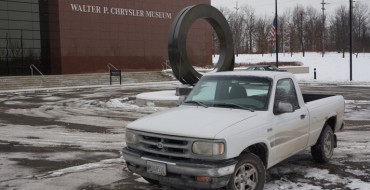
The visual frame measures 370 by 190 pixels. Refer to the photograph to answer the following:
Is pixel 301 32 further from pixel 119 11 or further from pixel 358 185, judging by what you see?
pixel 358 185

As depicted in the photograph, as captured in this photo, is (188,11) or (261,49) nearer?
(188,11)

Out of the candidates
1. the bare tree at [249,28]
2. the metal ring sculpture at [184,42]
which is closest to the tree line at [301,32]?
the bare tree at [249,28]

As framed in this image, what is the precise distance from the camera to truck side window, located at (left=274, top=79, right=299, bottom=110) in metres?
6.55

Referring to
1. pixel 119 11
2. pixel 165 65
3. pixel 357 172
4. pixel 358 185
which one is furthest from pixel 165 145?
pixel 165 65

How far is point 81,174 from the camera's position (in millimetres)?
7250

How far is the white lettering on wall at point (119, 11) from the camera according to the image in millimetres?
42594

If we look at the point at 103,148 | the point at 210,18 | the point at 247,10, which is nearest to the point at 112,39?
the point at 210,18

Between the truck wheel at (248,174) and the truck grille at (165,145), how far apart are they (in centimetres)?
66

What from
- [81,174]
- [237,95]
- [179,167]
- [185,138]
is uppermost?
[237,95]

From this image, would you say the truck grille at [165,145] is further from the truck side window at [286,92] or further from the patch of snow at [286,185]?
the truck side window at [286,92]

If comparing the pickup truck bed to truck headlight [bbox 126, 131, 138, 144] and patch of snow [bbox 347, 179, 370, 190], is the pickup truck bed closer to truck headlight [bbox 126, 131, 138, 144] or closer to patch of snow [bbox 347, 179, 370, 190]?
patch of snow [bbox 347, 179, 370, 190]

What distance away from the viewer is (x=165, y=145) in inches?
211

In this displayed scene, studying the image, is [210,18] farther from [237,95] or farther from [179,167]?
[179,167]

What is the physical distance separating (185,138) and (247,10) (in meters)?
114
